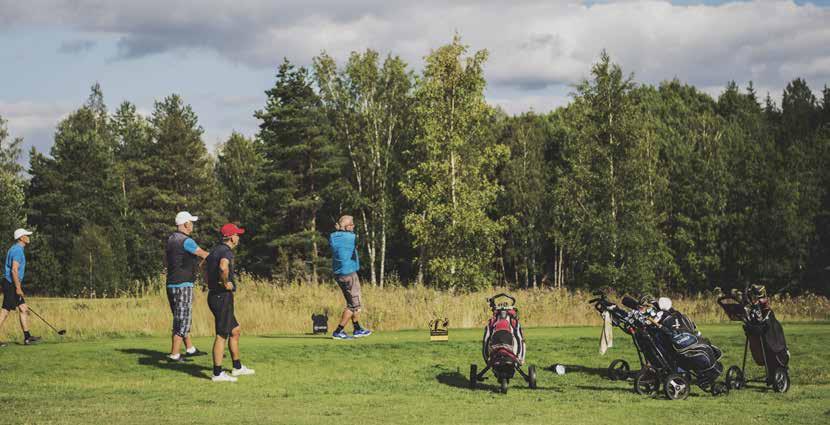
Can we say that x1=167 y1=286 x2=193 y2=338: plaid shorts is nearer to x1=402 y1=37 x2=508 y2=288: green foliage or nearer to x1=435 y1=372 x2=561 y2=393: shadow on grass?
x1=435 y1=372 x2=561 y2=393: shadow on grass

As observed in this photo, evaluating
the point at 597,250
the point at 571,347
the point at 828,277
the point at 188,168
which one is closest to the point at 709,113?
the point at 828,277

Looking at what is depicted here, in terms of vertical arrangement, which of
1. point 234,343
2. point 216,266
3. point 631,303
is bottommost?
point 234,343

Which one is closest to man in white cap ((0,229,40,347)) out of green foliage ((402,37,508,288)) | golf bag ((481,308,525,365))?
golf bag ((481,308,525,365))

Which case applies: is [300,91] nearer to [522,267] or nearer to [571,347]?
[522,267]

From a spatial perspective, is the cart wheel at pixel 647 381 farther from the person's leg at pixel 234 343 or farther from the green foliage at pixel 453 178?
the green foliage at pixel 453 178

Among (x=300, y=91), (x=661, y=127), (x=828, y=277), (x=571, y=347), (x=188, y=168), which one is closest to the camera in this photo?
(x=571, y=347)

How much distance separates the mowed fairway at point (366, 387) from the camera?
11258 mm

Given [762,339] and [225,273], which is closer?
[225,273]

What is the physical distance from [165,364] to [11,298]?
4.36 meters

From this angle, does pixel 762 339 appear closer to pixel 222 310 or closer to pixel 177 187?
pixel 222 310

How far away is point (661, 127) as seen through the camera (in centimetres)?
6488

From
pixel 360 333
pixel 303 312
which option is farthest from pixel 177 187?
pixel 360 333

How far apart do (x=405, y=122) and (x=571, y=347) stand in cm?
4630

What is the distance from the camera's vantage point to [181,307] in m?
14.7
